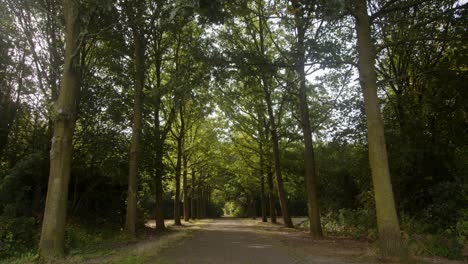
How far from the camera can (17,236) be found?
12711mm

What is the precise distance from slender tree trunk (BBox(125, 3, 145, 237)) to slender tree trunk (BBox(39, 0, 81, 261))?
427cm

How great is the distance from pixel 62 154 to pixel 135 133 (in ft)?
21.9

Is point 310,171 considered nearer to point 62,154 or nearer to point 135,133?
point 135,133

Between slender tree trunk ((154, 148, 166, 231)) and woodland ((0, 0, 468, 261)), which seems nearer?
woodland ((0, 0, 468, 261))

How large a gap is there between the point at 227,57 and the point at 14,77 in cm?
1099

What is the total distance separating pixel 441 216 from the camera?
13625mm

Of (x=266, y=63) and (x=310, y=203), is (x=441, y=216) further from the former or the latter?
(x=266, y=63)

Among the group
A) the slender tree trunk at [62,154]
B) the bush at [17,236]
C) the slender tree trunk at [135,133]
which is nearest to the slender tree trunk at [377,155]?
the slender tree trunk at [62,154]

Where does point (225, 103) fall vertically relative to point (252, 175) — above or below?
above

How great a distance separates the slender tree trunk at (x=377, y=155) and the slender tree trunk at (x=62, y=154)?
26.5ft

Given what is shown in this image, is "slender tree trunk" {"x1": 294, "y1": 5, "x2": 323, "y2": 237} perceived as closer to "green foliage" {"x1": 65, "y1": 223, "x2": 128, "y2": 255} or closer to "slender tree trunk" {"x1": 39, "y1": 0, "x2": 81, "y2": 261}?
"green foliage" {"x1": 65, "y1": 223, "x2": 128, "y2": 255}

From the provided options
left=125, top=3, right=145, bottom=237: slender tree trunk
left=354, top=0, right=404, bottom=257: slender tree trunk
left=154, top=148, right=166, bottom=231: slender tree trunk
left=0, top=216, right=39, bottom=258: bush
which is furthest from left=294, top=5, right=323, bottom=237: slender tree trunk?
left=0, top=216, right=39, bottom=258: bush

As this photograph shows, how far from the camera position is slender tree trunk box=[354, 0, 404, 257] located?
9.38 m

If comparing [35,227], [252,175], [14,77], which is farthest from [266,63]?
[252,175]
